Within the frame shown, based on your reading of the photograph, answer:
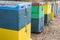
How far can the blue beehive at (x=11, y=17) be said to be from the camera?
2.45 metres

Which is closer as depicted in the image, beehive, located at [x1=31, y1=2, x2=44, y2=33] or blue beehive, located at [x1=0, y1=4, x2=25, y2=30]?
blue beehive, located at [x1=0, y1=4, x2=25, y2=30]

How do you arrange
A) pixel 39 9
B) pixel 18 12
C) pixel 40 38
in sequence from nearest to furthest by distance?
pixel 18 12 → pixel 40 38 → pixel 39 9

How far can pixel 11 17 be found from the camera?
2.47 metres

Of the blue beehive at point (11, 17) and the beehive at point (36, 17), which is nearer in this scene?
the blue beehive at point (11, 17)

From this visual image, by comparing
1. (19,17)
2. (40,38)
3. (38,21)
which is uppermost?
(19,17)

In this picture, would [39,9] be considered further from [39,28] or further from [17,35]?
[17,35]

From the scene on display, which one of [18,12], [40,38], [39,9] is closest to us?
[18,12]

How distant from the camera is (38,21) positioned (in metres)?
5.01

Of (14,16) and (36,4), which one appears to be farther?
(36,4)

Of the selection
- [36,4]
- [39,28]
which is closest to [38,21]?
[39,28]

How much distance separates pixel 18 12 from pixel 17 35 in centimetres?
41

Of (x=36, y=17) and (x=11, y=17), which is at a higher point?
(x=11, y=17)

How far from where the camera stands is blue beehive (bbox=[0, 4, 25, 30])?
2.45 meters

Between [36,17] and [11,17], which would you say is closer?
[11,17]
